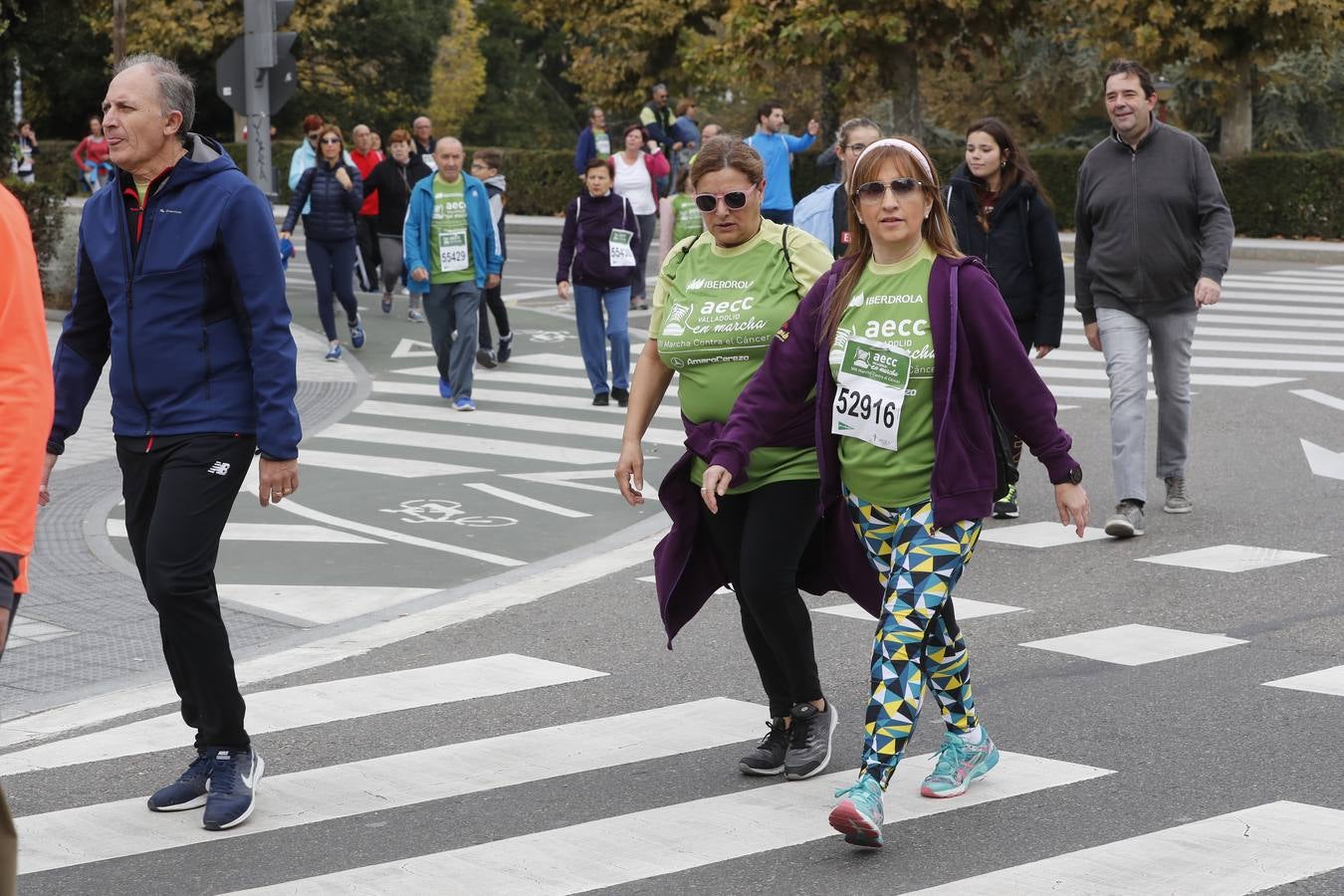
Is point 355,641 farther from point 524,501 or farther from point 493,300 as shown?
point 493,300

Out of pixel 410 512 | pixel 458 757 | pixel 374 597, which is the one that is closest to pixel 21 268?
pixel 458 757

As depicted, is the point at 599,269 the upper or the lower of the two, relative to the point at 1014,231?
lower

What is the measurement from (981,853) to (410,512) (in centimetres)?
569

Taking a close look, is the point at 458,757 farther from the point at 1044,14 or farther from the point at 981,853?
the point at 1044,14

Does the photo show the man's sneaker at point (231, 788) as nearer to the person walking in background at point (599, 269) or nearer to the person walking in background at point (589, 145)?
the person walking in background at point (599, 269)

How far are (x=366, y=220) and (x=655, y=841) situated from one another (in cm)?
1796

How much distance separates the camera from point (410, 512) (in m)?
9.95

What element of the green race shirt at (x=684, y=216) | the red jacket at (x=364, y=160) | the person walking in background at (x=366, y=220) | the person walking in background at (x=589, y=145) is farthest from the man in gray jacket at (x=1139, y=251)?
the person walking in background at (x=589, y=145)

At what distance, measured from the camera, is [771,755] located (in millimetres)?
5395

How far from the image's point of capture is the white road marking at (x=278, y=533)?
30.2 ft

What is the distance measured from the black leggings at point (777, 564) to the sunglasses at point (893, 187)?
839mm

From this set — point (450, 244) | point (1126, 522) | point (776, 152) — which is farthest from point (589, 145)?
point (1126, 522)

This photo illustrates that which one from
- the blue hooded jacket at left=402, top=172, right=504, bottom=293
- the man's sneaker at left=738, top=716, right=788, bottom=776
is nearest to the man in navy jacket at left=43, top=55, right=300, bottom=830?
the man's sneaker at left=738, top=716, right=788, bottom=776

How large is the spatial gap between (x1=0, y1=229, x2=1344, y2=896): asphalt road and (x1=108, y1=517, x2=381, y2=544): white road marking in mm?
36
